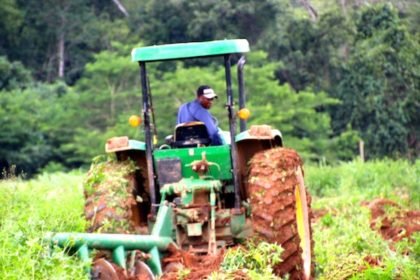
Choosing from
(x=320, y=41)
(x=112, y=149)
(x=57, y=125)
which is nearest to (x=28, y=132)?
(x=57, y=125)

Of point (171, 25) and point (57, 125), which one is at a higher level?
point (171, 25)

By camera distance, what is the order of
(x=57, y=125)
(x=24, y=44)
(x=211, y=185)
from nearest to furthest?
(x=211, y=185)
(x=57, y=125)
(x=24, y=44)

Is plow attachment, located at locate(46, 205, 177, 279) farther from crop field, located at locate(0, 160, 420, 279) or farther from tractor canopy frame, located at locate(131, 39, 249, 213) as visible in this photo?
tractor canopy frame, located at locate(131, 39, 249, 213)

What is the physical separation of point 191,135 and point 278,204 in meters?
1.41

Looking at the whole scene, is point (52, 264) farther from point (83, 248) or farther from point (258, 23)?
point (258, 23)

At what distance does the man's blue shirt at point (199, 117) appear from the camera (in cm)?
934

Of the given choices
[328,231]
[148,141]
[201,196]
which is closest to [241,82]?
[148,141]

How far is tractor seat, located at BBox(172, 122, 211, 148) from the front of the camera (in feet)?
30.4

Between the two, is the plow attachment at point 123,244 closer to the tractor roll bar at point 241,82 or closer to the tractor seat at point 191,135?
the tractor seat at point 191,135

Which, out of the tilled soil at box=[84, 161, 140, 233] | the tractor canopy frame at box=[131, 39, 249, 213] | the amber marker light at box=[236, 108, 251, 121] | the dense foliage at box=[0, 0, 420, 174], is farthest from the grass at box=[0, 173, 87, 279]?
the dense foliage at box=[0, 0, 420, 174]

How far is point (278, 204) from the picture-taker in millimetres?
8234

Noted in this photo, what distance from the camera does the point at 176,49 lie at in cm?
896

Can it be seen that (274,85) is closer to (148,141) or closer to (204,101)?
(204,101)

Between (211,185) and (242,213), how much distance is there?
360 mm
